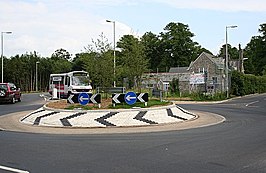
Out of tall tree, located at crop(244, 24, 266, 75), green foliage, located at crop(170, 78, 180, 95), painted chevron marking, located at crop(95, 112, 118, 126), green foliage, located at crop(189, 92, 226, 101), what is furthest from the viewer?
tall tree, located at crop(244, 24, 266, 75)

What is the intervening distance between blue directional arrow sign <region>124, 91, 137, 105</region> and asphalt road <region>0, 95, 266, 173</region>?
540 centimetres

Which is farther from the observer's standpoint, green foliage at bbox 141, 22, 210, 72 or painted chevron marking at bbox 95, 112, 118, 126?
green foliage at bbox 141, 22, 210, 72

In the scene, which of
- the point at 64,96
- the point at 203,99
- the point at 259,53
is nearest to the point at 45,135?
the point at 64,96

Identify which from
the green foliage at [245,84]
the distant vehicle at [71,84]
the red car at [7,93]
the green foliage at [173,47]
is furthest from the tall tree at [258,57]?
the red car at [7,93]

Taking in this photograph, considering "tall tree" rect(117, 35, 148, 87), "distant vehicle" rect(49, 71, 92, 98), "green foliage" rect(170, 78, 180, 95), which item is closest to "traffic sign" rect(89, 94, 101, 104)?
"tall tree" rect(117, 35, 148, 87)

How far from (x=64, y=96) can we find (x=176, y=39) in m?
69.6

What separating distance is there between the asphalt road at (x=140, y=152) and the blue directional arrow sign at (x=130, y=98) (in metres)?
5.40

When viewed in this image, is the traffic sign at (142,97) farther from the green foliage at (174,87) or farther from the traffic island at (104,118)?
the green foliage at (174,87)

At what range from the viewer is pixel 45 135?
46.6 feet

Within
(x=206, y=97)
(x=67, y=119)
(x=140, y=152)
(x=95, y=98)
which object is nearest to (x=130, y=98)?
(x=95, y=98)

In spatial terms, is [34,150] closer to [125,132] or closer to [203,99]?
[125,132]

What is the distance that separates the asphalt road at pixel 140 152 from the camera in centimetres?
830

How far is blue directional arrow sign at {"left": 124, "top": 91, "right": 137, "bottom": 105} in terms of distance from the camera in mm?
19531

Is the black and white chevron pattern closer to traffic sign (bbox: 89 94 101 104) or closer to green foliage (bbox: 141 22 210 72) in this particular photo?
traffic sign (bbox: 89 94 101 104)
